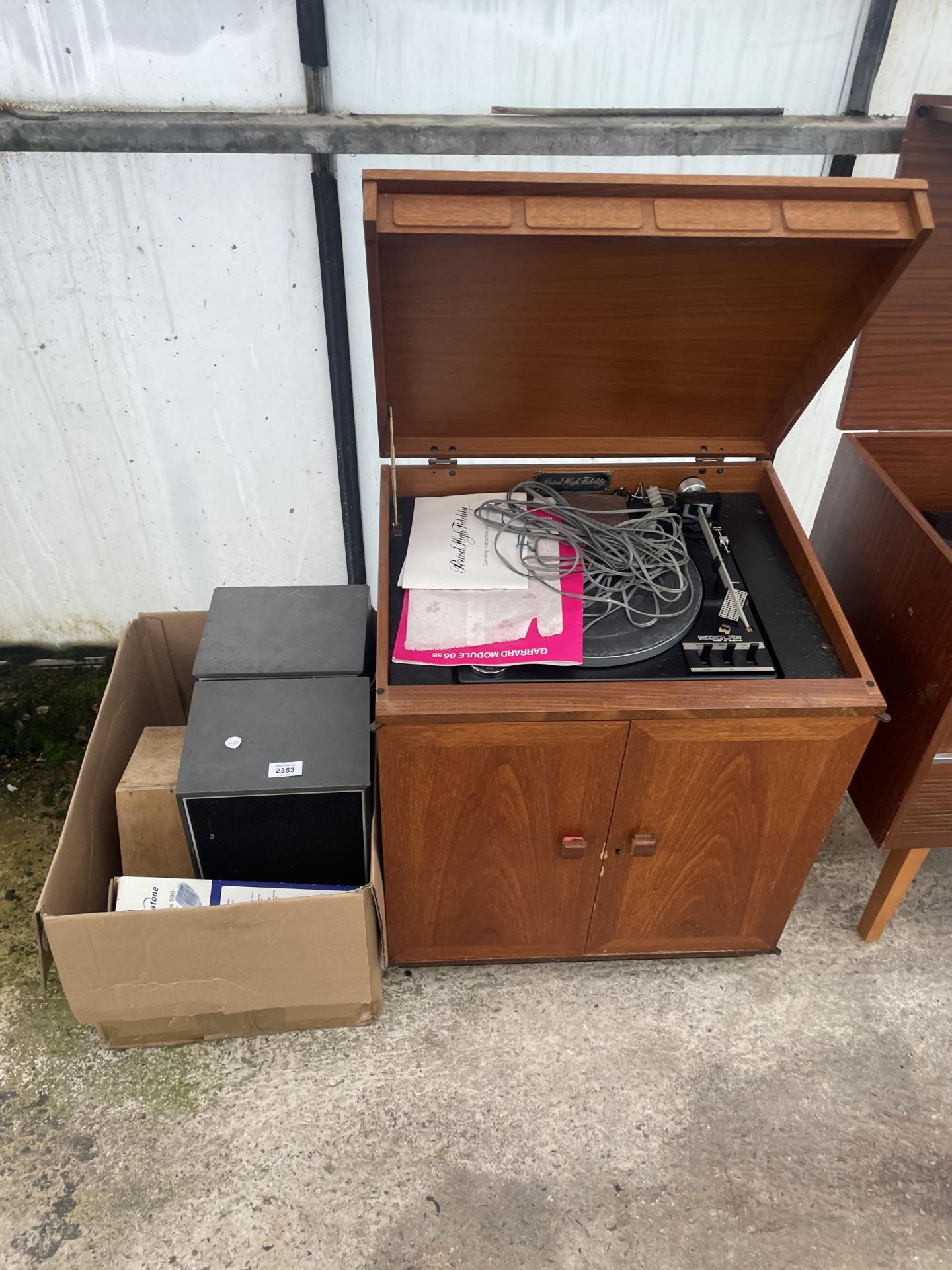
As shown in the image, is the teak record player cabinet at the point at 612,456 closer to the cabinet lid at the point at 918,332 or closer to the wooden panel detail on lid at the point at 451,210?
the wooden panel detail on lid at the point at 451,210

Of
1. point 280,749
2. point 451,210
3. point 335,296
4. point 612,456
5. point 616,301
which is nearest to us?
point 451,210

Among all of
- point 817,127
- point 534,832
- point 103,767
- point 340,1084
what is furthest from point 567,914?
point 817,127

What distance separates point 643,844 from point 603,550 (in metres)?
0.44

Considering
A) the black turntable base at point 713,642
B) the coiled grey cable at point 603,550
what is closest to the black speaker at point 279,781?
the black turntable base at point 713,642

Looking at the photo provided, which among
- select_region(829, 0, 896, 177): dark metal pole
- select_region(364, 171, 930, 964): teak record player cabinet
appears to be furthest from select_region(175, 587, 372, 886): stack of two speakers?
select_region(829, 0, 896, 177): dark metal pole

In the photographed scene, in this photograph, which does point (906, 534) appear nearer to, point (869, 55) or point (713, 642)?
point (713, 642)

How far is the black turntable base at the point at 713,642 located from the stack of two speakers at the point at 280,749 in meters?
0.21

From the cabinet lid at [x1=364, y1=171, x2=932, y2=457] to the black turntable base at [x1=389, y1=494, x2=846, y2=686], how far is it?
226 mm

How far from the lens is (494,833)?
1261 millimetres

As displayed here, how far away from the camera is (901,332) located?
1428 millimetres

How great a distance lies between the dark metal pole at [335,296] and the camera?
4.37 feet

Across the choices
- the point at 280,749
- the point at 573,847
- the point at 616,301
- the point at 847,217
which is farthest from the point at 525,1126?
the point at 847,217

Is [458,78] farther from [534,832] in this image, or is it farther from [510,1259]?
[510,1259]

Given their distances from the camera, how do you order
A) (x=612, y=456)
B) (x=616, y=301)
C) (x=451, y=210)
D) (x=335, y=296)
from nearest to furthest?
(x=451, y=210), (x=616, y=301), (x=612, y=456), (x=335, y=296)
